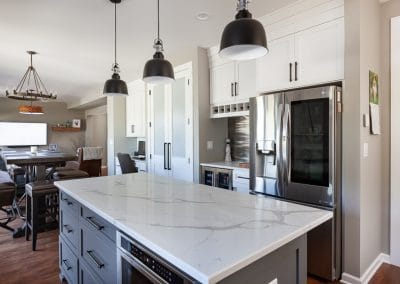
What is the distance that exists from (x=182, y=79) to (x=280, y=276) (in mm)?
3264

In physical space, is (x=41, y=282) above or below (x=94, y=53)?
below

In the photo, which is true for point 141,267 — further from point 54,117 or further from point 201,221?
point 54,117

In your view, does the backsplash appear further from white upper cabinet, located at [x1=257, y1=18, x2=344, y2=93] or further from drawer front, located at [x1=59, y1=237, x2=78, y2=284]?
drawer front, located at [x1=59, y1=237, x2=78, y2=284]

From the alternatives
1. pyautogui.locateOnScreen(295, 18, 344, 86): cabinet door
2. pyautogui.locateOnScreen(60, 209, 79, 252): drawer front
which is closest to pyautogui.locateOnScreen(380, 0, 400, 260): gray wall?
pyautogui.locateOnScreen(295, 18, 344, 86): cabinet door

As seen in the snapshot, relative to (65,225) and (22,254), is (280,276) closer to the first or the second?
(65,225)

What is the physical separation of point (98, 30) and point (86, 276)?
2612mm

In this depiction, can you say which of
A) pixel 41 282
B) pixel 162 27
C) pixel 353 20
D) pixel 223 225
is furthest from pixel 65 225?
pixel 353 20

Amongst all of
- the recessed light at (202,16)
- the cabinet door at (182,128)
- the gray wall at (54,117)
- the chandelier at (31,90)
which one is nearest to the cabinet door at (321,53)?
the recessed light at (202,16)

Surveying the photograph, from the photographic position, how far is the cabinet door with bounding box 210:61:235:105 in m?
3.41

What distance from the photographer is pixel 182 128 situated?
3.91 meters

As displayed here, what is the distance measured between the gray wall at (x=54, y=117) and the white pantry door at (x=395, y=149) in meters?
9.66

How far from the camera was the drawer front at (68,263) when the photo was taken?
1.90 meters

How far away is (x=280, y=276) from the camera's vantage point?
1.08m

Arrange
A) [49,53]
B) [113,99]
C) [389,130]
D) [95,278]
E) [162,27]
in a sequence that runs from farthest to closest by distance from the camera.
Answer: [113,99], [49,53], [162,27], [389,130], [95,278]
